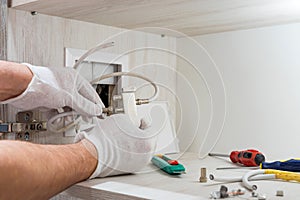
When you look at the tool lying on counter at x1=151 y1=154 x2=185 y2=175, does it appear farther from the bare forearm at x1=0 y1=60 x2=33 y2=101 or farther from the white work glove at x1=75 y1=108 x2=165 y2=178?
the bare forearm at x1=0 y1=60 x2=33 y2=101

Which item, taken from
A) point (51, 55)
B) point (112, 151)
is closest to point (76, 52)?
point (51, 55)

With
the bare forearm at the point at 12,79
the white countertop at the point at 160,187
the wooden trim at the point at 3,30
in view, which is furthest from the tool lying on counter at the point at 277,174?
the wooden trim at the point at 3,30

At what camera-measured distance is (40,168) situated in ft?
2.20

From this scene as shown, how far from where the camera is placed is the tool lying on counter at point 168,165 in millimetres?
865

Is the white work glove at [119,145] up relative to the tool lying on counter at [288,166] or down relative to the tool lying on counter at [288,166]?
up

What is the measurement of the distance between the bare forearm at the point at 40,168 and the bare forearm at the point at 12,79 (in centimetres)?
17

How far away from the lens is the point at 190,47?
1.32 meters

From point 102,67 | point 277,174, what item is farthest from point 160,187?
point 102,67

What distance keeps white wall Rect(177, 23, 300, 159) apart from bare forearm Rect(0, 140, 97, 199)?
0.50m

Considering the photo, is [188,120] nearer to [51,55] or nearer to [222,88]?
[222,88]

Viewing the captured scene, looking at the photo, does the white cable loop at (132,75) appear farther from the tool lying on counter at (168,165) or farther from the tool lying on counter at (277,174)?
the tool lying on counter at (277,174)

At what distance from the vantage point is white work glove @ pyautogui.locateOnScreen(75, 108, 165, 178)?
844 mm

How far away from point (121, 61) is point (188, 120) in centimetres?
29

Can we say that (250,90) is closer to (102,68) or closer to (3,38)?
(102,68)
